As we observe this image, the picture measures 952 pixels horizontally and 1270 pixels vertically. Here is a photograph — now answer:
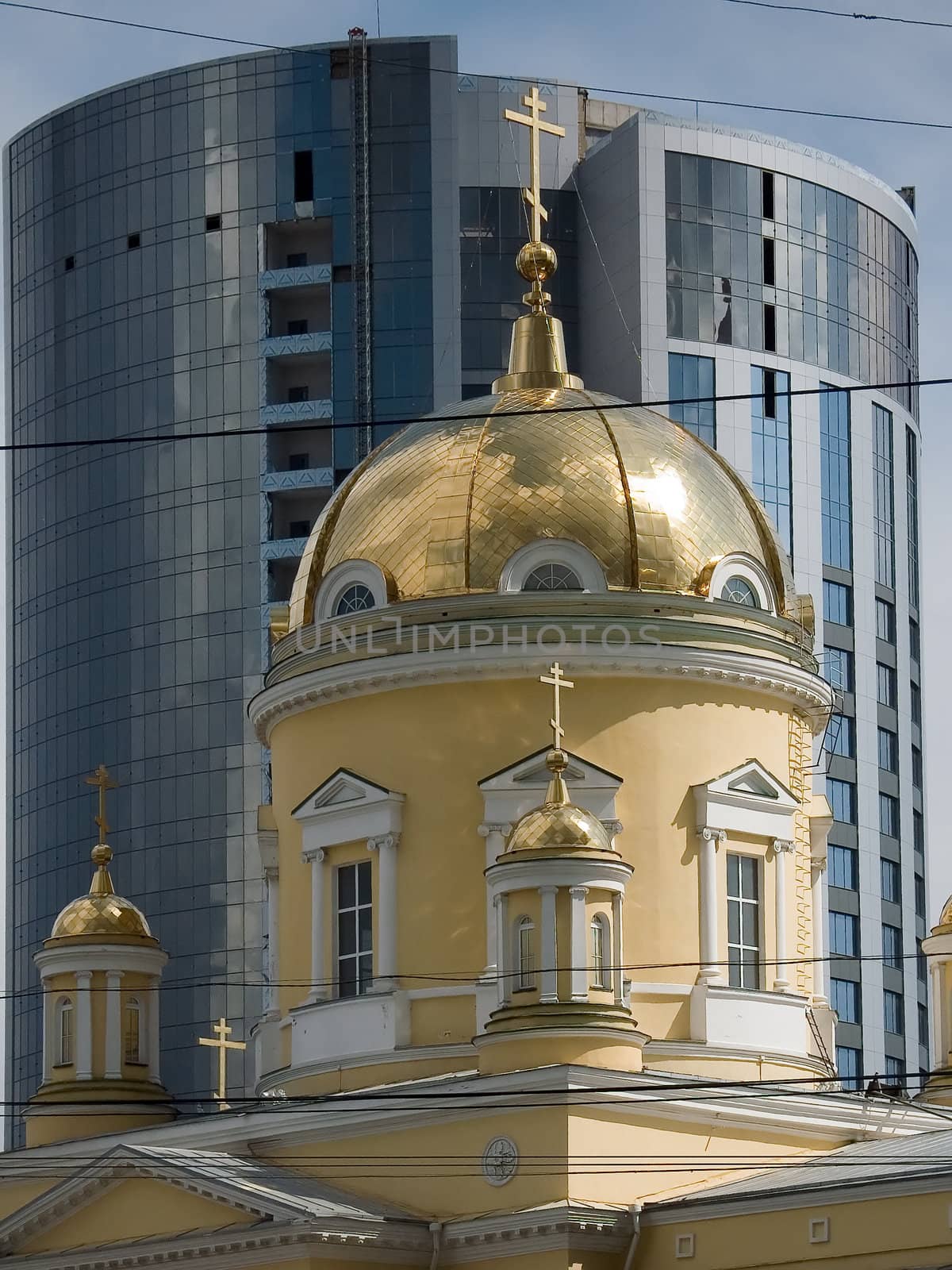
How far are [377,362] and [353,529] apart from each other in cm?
3552

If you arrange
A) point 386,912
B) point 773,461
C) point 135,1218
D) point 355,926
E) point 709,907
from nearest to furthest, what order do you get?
point 135,1218, point 709,907, point 386,912, point 355,926, point 773,461

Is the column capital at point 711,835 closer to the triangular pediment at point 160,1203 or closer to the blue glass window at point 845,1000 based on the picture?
the triangular pediment at point 160,1203

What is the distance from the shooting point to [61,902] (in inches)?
2761

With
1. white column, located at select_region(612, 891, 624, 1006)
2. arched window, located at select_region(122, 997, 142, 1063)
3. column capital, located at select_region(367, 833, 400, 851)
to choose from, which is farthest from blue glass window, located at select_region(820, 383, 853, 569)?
white column, located at select_region(612, 891, 624, 1006)

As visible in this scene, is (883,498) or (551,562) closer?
(551,562)

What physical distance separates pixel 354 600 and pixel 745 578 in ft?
13.3

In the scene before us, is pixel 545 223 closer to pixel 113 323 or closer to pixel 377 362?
pixel 377 362

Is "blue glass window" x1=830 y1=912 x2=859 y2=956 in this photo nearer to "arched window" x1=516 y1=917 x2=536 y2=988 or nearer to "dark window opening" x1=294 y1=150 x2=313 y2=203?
"dark window opening" x1=294 y1=150 x2=313 y2=203

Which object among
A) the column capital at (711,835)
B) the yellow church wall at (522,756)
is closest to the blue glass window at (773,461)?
the yellow church wall at (522,756)

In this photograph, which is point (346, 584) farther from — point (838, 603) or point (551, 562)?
point (838, 603)

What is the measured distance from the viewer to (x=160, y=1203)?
2952 centimetres

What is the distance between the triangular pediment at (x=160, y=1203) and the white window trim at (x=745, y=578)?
723cm

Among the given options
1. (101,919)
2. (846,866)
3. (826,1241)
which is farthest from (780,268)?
(826,1241)

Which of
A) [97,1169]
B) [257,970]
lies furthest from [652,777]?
[257,970]
